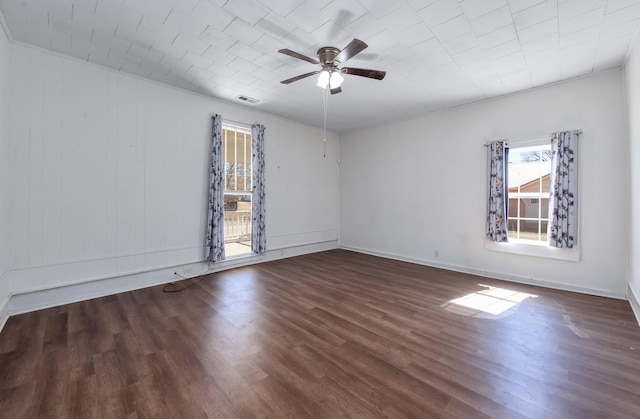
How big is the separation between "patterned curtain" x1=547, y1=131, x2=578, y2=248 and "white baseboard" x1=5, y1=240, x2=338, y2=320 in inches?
188

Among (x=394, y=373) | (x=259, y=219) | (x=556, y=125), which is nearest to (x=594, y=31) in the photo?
(x=556, y=125)

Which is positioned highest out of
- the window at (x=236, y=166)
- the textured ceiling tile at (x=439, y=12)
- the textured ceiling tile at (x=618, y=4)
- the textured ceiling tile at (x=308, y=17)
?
the textured ceiling tile at (x=439, y=12)

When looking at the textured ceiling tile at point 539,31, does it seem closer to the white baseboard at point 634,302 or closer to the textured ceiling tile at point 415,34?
the textured ceiling tile at point 415,34

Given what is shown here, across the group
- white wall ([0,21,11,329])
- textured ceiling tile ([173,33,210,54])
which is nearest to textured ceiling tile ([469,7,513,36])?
textured ceiling tile ([173,33,210,54])

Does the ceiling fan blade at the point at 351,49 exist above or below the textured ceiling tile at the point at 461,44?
below

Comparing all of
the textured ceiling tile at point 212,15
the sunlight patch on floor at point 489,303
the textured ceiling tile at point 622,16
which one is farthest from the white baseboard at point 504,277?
the textured ceiling tile at point 212,15

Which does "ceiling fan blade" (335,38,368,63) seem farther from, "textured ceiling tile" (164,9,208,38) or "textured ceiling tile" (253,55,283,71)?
"textured ceiling tile" (164,9,208,38)

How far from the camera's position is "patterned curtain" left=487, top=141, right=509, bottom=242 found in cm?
394

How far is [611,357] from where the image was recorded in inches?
78.9

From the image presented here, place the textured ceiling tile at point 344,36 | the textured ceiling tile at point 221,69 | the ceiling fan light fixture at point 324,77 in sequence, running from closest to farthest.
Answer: the textured ceiling tile at point 344,36 → the ceiling fan light fixture at point 324,77 → the textured ceiling tile at point 221,69

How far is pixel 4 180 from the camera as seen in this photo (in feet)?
8.43

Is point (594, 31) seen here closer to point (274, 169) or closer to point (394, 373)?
point (394, 373)

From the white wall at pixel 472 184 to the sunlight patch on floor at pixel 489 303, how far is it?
28.5 inches

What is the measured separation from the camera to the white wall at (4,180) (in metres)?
2.48
